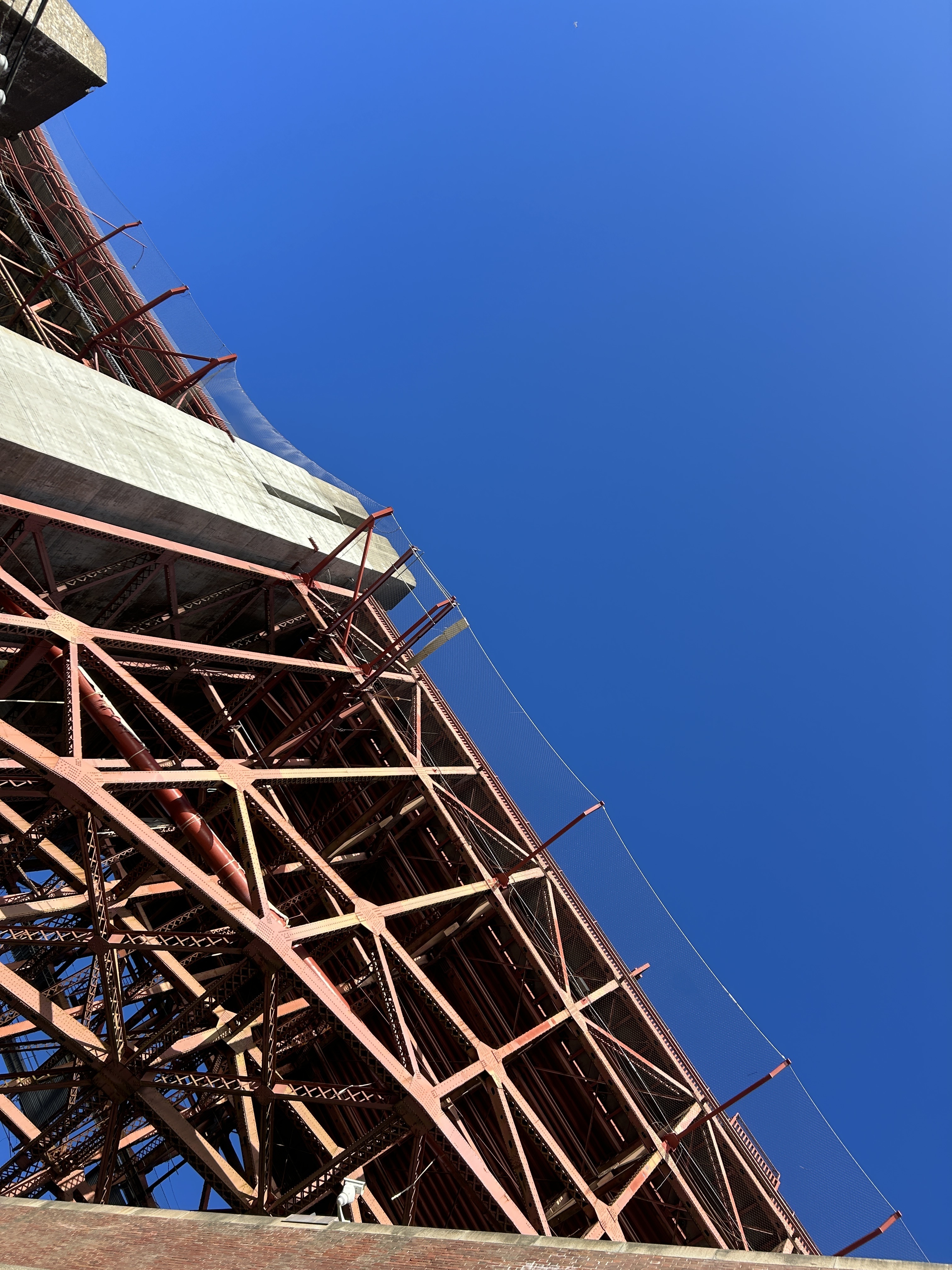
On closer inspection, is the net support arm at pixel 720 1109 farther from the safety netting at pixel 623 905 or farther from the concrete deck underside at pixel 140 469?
the concrete deck underside at pixel 140 469

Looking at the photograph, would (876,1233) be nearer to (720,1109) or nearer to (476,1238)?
(720,1109)

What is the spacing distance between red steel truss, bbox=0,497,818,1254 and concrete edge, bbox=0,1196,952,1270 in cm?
229

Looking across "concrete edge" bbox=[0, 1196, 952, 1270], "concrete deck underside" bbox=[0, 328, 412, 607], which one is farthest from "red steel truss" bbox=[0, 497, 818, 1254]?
"concrete edge" bbox=[0, 1196, 952, 1270]

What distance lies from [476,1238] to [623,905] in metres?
9.63

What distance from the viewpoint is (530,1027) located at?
14445 millimetres

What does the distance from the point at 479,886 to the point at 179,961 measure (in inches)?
192

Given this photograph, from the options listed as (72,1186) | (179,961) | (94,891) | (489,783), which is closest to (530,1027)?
(489,783)

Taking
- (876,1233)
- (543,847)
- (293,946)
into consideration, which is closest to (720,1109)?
(876,1233)

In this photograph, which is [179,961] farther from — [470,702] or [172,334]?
[172,334]

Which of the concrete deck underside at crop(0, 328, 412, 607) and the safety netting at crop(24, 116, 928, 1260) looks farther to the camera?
the safety netting at crop(24, 116, 928, 1260)

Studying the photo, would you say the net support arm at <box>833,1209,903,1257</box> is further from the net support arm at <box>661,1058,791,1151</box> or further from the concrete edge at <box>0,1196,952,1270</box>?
the concrete edge at <box>0,1196,952,1270</box>

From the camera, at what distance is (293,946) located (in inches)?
369

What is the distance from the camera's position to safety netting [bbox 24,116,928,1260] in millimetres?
14031

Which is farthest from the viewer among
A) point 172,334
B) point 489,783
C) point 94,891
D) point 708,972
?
point 172,334
